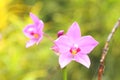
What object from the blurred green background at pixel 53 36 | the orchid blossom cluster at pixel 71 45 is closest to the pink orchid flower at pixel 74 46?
the orchid blossom cluster at pixel 71 45

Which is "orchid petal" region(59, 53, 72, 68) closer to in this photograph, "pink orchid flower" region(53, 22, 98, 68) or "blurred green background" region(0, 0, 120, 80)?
"pink orchid flower" region(53, 22, 98, 68)

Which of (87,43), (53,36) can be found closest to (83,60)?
(87,43)

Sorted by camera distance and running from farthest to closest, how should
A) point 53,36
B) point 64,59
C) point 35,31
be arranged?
point 53,36
point 35,31
point 64,59

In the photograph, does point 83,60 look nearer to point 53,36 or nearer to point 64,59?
point 64,59

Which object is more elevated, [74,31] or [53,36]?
[74,31]

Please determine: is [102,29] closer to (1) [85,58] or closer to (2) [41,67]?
(2) [41,67]

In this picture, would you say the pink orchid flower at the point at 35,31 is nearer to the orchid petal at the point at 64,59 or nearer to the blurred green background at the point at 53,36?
the orchid petal at the point at 64,59

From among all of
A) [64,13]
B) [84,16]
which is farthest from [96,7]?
[64,13]
